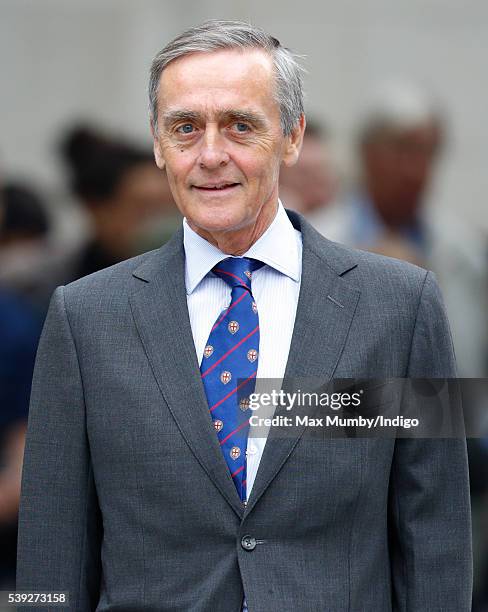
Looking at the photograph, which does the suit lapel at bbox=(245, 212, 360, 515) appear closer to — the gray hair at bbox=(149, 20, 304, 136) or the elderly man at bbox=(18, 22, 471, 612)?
the elderly man at bbox=(18, 22, 471, 612)

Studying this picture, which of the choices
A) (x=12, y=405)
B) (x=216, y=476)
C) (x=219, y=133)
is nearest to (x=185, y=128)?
(x=219, y=133)

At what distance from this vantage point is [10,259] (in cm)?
396

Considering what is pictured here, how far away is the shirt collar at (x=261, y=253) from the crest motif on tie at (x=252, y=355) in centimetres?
17

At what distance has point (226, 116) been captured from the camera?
223 centimetres

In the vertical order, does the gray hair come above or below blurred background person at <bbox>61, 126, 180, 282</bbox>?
below

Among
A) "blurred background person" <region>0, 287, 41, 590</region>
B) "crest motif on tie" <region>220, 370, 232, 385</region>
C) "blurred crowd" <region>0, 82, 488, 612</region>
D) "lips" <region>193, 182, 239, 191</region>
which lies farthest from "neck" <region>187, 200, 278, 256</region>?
"blurred crowd" <region>0, 82, 488, 612</region>

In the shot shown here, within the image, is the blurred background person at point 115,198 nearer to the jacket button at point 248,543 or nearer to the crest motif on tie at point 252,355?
the crest motif on tie at point 252,355

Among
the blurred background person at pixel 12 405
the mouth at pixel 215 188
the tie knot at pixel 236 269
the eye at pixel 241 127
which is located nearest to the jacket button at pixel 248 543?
the tie knot at pixel 236 269

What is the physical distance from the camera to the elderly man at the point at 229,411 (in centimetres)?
220

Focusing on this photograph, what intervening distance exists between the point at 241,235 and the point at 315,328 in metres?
0.23

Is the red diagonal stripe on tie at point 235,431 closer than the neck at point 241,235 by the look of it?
Yes

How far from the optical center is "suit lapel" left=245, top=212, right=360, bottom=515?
2197 millimetres

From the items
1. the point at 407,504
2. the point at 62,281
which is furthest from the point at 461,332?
the point at 407,504

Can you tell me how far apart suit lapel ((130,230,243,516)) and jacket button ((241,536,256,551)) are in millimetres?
48
